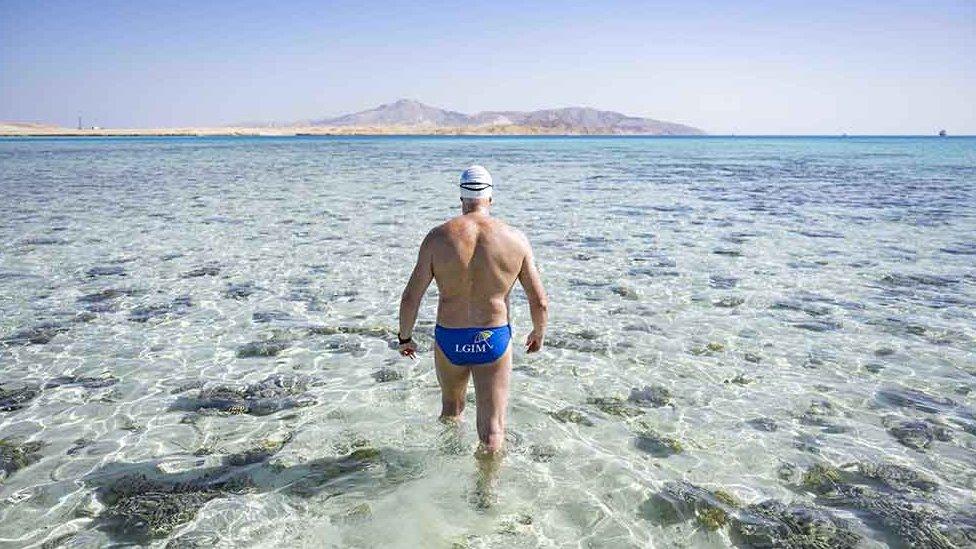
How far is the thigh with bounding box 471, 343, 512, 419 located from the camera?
587 cm

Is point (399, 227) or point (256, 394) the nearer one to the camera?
point (256, 394)

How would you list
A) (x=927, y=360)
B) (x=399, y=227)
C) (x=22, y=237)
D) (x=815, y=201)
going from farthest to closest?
(x=815, y=201), (x=399, y=227), (x=22, y=237), (x=927, y=360)

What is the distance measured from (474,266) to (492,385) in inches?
46.5

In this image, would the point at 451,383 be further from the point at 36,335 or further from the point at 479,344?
the point at 36,335

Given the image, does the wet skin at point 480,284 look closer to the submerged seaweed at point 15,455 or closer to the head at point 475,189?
the head at point 475,189

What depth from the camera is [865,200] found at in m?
27.9

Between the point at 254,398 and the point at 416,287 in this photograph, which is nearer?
the point at 416,287

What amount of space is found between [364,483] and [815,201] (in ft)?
90.0

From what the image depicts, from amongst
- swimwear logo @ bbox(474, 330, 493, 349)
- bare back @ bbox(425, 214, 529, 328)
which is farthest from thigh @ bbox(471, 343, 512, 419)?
bare back @ bbox(425, 214, 529, 328)

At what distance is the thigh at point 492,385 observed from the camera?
19.2 ft

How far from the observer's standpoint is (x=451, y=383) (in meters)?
6.24

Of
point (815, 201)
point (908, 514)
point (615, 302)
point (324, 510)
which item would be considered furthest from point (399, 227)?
point (815, 201)

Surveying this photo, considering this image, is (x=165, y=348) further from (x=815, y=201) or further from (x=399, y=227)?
(x=815, y=201)

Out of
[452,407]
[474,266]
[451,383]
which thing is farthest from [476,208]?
[452,407]
